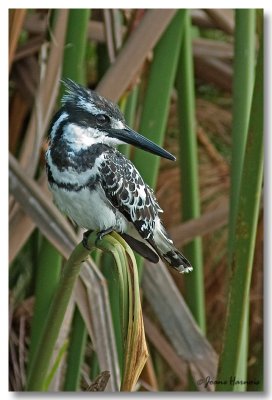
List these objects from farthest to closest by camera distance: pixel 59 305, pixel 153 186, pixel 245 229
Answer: pixel 153 186 < pixel 245 229 < pixel 59 305

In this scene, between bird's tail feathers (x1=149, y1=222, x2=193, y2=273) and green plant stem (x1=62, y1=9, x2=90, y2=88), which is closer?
bird's tail feathers (x1=149, y1=222, x2=193, y2=273)

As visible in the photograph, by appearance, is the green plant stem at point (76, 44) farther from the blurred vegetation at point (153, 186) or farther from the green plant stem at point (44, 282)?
the green plant stem at point (44, 282)

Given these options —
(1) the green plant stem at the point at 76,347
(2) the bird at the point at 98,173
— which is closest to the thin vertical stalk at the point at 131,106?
(2) the bird at the point at 98,173

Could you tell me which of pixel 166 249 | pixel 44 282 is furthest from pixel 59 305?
pixel 44 282

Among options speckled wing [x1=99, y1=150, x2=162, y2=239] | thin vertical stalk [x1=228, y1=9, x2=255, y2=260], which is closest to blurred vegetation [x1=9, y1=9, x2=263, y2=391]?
thin vertical stalk [x1=228, y1=9, x2=255, y2=260]

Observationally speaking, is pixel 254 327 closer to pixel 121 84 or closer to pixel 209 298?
pixel 209 298

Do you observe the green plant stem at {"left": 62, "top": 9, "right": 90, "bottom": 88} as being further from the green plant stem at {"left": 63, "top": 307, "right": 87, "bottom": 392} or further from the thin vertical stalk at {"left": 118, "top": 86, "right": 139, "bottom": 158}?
the green plant stem at {"left": 63, "top": 307, "right": 87, "bottom": 392}

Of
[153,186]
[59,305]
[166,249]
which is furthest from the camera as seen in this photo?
[153,186]

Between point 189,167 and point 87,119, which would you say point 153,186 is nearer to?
point 189,167
